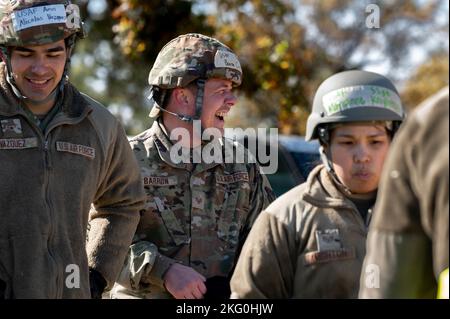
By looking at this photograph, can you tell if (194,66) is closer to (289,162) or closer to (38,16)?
(38,16)

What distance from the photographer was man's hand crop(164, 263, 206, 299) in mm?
5930

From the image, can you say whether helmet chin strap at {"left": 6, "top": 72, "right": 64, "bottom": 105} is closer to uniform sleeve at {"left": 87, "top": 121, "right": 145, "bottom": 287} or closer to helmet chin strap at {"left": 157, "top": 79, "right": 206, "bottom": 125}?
uniform sleeve at {"left": 87, "top": 121, "right": 145, "bottom": 287}

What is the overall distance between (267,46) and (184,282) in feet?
38.5

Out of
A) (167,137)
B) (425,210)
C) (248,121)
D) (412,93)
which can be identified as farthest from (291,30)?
(425,210)

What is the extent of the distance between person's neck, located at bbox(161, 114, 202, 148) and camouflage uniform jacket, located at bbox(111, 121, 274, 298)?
10 cm

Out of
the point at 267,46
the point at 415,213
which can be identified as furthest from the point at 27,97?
the point at 267,46

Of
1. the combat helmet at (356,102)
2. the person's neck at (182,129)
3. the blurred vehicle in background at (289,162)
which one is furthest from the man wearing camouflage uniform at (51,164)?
the blurred vehicle in background at (289,162)

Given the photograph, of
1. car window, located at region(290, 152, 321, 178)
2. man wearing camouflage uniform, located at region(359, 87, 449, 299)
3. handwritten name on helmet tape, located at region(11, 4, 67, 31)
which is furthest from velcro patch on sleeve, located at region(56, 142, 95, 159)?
car window, located at region(290, 152, 321, 178)

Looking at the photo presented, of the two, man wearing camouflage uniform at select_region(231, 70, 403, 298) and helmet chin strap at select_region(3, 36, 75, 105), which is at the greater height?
helmet chin strap at select_region(3, 36, 75, 105)

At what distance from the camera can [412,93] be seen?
104 feet

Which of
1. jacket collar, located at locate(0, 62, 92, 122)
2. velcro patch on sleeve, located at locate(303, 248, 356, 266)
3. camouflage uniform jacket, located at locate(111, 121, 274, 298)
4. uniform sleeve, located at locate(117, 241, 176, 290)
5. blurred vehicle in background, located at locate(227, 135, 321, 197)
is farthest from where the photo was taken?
blurred vehicle in background, located at locate(227, 135, 321, 197)

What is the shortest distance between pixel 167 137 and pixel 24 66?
1.25m

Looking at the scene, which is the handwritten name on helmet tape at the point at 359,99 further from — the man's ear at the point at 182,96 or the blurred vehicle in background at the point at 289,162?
the blurred vehicle in background at the point at 289,162

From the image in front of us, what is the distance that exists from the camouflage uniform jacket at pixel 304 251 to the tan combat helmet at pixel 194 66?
164 centimetres
